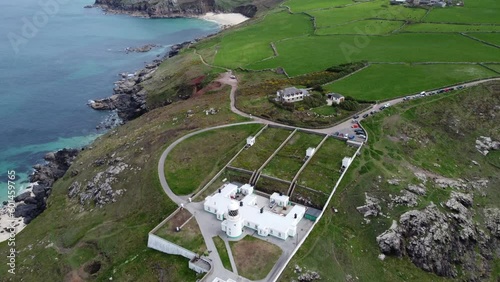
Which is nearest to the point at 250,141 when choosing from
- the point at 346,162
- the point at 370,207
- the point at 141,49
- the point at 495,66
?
the point at 346,162

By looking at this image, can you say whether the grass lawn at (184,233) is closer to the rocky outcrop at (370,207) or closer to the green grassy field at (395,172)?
the green grassy field at (395,172)

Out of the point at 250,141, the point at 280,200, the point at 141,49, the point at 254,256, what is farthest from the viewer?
the point at 141,49

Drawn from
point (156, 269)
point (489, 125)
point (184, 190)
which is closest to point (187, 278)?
point (156, 269)

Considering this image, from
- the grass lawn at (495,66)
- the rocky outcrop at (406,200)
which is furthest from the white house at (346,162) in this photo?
the grass lawn at (495,66)

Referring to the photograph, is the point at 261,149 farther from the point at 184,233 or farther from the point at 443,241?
the point at 443,241

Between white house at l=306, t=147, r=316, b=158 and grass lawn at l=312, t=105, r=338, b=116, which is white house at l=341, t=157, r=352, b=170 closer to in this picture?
white house at l=306, t=147, r=316, b=158

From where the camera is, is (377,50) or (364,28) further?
(364,28)

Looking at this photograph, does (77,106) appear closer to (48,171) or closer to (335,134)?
(48,171)
